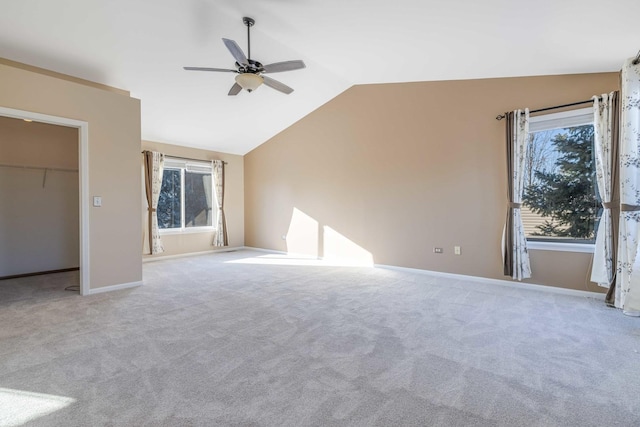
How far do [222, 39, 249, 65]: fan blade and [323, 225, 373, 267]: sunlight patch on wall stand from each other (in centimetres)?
379

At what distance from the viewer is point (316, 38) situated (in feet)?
12.9

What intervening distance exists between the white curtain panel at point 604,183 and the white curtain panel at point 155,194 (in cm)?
713

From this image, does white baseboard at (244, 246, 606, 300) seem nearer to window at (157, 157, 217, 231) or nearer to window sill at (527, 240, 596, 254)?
window sill at (527, 240, 596, 254)

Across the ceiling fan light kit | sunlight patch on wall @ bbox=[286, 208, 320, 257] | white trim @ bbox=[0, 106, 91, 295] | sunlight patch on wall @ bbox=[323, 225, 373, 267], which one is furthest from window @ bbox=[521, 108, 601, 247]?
white trim @ bbox=[0, 106, 91, 295]

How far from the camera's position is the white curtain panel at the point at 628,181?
3.26 m

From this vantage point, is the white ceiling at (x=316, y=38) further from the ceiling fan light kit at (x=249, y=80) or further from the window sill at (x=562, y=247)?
the window sill at (x=562, y=247)

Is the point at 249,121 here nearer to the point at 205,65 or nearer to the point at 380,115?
A: the point at 205,65

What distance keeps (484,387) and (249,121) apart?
601 centimetres

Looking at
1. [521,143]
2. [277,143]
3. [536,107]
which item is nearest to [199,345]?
[521,143]

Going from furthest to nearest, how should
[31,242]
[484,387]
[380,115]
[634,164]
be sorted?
[380,115]
[31,242]
[634,164]
[484,387]

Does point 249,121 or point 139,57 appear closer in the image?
point 139,57

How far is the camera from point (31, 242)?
16.8ft

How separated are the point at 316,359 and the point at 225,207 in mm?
6044

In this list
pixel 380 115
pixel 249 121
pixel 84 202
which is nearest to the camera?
pixel 84 202
